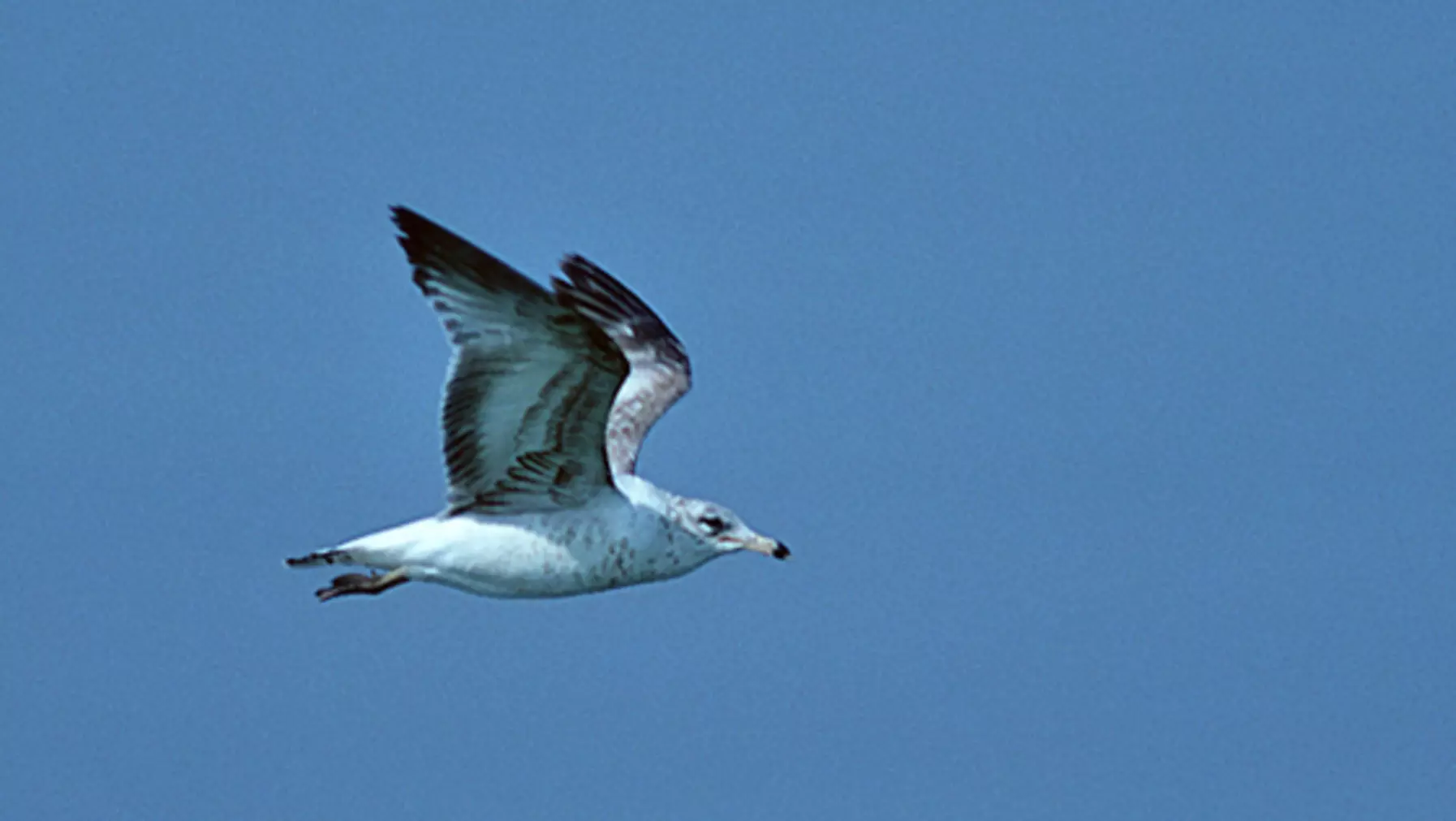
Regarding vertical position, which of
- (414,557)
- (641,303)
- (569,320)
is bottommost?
(414,557)

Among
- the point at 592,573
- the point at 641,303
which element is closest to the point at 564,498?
the point at 592,573

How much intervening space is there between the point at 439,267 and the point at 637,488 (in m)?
2.70

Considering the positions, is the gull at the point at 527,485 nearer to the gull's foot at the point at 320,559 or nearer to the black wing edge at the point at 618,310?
the gull's foot at the point at 320,559

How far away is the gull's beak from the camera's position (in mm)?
15609

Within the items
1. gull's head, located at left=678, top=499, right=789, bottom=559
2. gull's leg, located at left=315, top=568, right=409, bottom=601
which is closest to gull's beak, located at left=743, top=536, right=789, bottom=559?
gull's head, located at left=678, top=499, right=789, bottom=559

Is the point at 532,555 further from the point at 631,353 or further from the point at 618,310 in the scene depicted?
the point at 618,310

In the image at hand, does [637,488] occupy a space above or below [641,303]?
below

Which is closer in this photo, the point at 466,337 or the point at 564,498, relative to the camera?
the point at 466,337

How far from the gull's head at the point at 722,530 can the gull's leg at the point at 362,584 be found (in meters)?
2.01

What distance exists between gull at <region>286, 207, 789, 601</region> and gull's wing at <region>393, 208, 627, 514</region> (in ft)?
0.03

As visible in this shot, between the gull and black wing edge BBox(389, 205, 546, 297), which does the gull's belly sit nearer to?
the gull

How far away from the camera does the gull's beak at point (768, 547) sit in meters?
15.6

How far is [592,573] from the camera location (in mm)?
15227

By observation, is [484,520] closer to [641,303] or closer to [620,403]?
[620,403]
